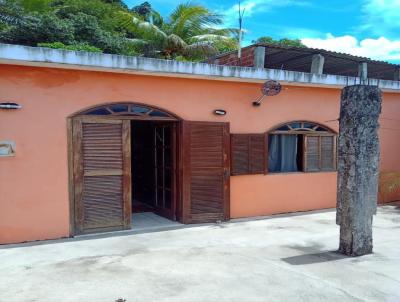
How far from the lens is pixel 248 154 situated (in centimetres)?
847

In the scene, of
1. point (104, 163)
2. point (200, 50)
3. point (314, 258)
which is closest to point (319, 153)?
point (314, 258)

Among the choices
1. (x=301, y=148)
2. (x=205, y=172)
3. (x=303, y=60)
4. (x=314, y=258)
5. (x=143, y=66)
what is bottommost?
(x=314, y=258)

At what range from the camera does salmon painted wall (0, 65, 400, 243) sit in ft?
21.0

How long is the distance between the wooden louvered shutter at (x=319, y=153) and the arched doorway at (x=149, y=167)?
2229 mm

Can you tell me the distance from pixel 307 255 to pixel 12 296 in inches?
154

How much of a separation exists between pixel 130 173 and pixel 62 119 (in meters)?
1.50

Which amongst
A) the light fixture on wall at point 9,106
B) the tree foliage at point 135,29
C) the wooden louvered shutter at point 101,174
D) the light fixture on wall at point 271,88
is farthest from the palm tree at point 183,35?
the light fixture on wall at point 9,106

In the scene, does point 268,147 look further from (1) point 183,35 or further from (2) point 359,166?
(1) point 183,35

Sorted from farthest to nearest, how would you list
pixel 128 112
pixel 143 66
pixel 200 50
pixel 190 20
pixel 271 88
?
pixel 190 20 < pixel 200 50 < pixel 271 88 < pixel 128 112 < pixel 143 66

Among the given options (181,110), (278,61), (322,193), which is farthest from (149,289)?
(278,61)

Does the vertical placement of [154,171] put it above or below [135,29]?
below

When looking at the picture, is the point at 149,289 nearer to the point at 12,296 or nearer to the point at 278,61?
the point at 12,296

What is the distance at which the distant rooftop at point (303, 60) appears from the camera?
9.62 metres

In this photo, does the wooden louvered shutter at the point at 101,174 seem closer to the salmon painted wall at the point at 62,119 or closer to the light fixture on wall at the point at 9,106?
the salmon painted wall at the point at 62,119
